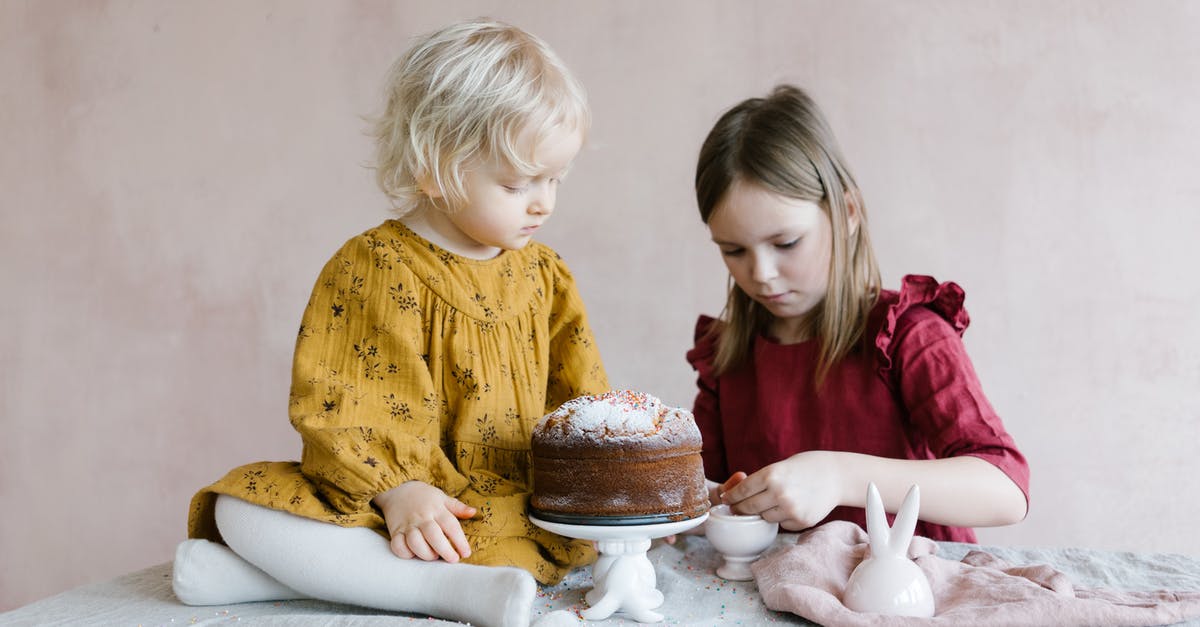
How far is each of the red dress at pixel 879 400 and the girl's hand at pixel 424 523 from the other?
72 centimetres

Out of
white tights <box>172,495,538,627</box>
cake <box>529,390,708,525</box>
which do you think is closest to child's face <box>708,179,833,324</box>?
cake <box>529,390,708,525</box>

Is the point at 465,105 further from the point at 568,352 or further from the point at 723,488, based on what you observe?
the point at 723,488

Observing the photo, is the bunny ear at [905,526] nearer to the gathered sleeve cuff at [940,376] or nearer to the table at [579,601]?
the table at [579,601]

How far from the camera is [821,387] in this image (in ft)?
5.57

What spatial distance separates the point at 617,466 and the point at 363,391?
0.37m

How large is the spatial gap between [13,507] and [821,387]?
1.96 m

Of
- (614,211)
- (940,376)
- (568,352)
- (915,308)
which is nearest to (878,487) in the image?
(940,376)

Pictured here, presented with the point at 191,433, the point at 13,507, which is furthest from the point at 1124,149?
the point at 13,507

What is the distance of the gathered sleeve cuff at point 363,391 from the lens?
4.01 feet

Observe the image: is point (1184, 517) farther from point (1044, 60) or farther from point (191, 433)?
point (191, 433)

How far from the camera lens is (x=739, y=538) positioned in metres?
1.32

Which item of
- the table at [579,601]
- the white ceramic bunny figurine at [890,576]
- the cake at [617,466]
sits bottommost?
the table at [579,601]

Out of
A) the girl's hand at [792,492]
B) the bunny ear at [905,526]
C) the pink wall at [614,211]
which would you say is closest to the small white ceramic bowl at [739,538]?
the girl's hand at [792,492]

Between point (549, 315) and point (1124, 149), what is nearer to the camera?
point (549, 315)
